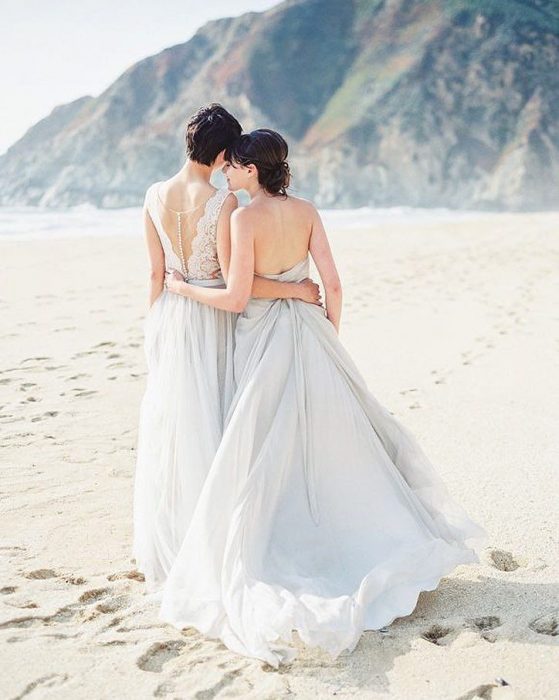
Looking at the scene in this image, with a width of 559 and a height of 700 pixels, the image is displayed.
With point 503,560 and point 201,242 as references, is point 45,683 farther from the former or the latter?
point 503,560

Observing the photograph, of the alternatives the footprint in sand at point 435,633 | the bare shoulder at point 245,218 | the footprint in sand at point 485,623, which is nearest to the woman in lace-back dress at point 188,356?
the bare shoulder at point 245,218

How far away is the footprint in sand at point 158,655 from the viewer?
2576 millimetres

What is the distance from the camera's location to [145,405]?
338cm

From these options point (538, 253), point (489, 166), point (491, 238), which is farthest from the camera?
point (489, 166)

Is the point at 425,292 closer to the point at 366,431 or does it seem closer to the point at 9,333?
the point at 9,333

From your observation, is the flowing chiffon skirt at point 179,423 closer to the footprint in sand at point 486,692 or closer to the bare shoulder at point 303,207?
the bare shoulder at point 303,207

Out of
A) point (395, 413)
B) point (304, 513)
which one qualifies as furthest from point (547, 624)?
point (395, 413)

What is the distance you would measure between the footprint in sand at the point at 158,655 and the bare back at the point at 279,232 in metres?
1.36

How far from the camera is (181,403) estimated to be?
125 inches

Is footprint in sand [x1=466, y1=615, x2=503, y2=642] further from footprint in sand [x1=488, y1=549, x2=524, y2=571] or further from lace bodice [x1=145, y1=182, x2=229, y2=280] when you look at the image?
lace bodice [x1=145, y1=182, x2=229, y2=280]

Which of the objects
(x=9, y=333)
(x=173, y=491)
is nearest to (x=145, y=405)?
(x=173, y=491)

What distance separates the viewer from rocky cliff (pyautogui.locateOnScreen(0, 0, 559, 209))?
63.1 m

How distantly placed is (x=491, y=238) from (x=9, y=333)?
1320 cm

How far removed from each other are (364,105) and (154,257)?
6932cm
